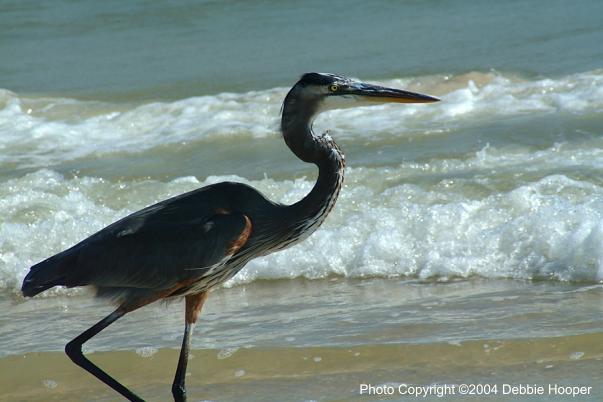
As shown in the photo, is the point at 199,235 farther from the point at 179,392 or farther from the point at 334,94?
the point at 334,94

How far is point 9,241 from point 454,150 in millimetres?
3737

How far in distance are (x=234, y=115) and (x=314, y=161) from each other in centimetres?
672

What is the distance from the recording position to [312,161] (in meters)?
5.29

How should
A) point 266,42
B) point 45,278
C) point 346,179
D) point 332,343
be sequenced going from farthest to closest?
point 266,42 < point 346,179 < point 332,343 < point 45,278

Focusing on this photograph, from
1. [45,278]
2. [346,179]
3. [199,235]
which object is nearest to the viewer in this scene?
[199,235]

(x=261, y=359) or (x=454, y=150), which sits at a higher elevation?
(x=454, y=150)

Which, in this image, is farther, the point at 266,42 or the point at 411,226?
the point at 266,42

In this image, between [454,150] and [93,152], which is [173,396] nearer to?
[454,150]

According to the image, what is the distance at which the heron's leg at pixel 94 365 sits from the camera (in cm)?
514

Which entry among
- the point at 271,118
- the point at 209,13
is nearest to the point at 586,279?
the point at 271,118

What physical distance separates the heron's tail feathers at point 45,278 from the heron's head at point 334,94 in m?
1.30

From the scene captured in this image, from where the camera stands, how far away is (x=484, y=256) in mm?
7371

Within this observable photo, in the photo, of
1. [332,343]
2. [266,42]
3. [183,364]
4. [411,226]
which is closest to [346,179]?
[411,226]

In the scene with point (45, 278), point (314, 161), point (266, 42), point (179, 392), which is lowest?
point (179, 392)
